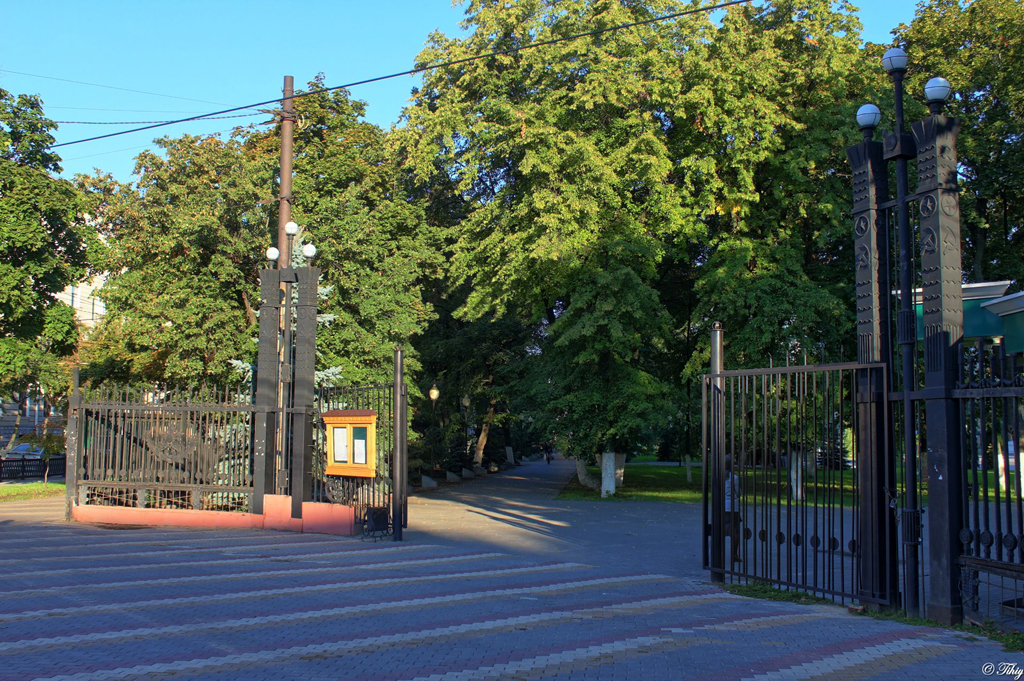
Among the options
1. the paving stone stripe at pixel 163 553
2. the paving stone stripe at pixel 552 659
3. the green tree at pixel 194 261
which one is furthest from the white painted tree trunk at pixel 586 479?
the paving stone stripe at pixel 552 659

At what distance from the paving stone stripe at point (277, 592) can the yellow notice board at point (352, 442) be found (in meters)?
3.60

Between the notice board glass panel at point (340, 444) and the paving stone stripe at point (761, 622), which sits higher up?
the notice board glass panel at point (340, 444)

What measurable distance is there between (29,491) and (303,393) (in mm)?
15377

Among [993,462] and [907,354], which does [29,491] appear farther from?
[993,462]

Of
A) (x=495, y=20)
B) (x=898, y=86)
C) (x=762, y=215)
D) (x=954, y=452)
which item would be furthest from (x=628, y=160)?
(x=954, y=452)

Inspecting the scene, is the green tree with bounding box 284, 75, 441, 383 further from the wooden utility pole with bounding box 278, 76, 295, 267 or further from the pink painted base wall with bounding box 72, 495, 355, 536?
the pink painted base wall with bounding box 72, 495, 355, 536

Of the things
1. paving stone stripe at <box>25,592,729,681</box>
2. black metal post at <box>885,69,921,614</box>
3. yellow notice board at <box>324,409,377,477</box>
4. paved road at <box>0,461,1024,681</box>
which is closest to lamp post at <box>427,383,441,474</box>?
yellow notice board at <box>324,409,377,477</box>

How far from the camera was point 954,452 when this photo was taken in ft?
25.5

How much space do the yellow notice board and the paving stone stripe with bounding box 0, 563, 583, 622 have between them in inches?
142

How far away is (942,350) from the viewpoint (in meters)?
7.86

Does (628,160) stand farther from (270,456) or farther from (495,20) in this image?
(270,456)

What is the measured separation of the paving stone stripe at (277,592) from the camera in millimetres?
7707

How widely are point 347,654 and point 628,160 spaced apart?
19.9 m

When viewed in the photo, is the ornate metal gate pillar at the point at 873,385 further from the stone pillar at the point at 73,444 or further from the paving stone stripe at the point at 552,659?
the stone pillar at the point at 73,444
